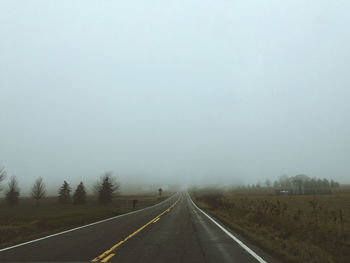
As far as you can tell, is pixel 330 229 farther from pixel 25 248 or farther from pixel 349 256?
pixel 25 248

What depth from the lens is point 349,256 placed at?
7.99 meters

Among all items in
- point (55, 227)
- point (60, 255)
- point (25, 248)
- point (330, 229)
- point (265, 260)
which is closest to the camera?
point (265, 260)

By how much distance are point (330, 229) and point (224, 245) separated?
644cm

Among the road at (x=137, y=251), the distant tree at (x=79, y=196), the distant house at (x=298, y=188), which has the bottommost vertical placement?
the distant house at (x=298, y=188)

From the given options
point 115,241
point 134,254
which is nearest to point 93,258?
point 134,254

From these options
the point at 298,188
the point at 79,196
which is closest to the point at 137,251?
the point at 79,196

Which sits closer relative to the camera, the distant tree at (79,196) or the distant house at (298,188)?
the distant tree at (79,196)

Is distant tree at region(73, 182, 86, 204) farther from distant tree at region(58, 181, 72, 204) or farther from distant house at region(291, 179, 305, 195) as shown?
distant house at region(291, 179, 305, 195)

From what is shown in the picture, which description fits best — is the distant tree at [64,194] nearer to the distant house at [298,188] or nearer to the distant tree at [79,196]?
the distant tree at [79,196]

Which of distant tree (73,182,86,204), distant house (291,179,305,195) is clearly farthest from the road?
distant house (291,179,305,195)

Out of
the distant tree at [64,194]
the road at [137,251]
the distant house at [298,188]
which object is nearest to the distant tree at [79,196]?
the distant tree at [64,194]

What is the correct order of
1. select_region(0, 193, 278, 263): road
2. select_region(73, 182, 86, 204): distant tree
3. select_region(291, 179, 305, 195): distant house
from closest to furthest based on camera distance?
select_region(0, 193, 278, 263): road → select_region(73, 182, 86, 204): distant tree → select_region(291, 179, 305, 195): distant house

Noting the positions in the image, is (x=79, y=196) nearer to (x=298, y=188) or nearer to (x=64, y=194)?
(x=64, y=194)

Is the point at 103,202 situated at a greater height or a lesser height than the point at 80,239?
lesser
